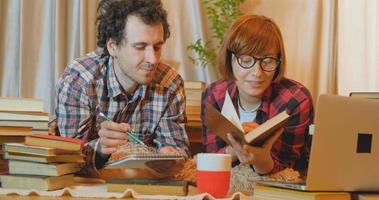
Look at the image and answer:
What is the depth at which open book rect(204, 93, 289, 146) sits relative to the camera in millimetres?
1130

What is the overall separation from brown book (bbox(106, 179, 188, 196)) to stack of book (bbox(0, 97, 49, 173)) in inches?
11.5

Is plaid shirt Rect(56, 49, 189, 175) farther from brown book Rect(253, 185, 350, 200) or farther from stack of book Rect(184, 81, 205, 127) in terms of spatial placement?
brown book Rect(253, 185, 350, 200)

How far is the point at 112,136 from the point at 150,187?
1.15 ft

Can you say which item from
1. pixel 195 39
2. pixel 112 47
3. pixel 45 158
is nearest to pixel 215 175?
pixel 45 158

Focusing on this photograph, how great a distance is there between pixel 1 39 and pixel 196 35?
0.78m

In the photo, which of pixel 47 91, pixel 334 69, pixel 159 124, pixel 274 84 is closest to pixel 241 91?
pixel 274 84

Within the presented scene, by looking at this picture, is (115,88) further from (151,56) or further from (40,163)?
(40,163)

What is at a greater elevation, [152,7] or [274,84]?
[152,7]

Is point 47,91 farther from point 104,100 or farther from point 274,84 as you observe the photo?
point 274,84

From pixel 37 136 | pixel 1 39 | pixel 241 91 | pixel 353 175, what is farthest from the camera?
pixel 1 39

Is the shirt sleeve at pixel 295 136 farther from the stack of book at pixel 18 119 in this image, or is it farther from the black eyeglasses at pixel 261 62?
the stack of book at pixel 18 119

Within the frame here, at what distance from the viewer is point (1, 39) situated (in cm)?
220

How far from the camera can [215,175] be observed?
1049 mm

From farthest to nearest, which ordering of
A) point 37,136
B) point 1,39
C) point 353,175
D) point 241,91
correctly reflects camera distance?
point 1,39
point 241,91
point 37,136
point 353,175
